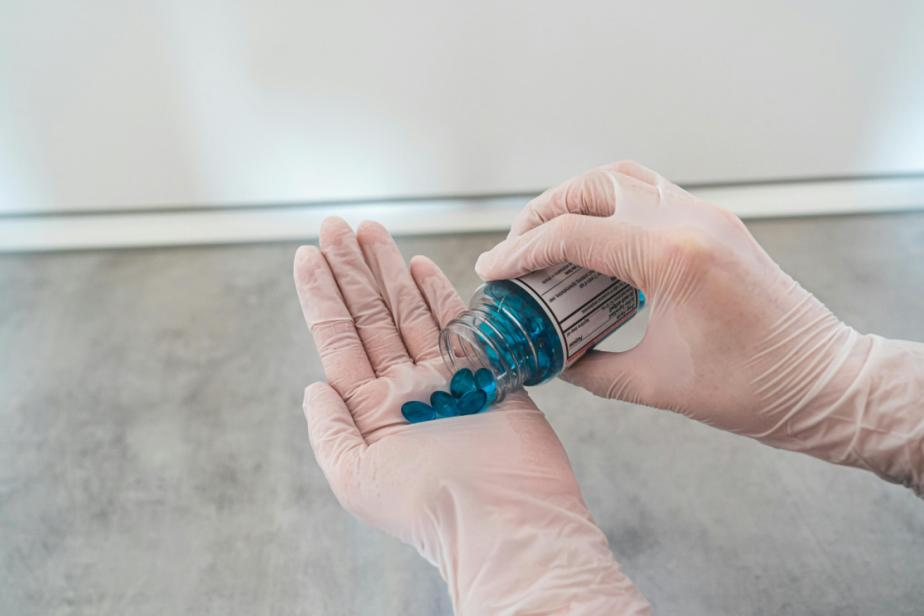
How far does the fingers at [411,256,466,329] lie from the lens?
4.34 ft

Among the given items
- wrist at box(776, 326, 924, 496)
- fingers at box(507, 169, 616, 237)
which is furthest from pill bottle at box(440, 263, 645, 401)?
wrist at box(776, 326, 924, 496)

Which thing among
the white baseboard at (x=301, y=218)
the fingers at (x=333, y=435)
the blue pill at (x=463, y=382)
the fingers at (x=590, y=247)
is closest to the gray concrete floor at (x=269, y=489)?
the white baseboard at (x=301, y=218)

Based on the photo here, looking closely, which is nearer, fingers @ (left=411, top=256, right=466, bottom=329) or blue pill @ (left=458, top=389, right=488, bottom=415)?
blue pill @ (left=458, top=389, right=488, bottom=415)

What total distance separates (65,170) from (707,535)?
201cm

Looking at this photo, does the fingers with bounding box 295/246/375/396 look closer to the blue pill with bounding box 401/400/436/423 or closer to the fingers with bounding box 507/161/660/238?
the blue pill with bounding box 401/400/436/423

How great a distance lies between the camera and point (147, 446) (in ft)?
5.36

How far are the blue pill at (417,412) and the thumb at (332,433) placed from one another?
0.08 m

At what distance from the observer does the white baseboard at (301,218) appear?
226cm

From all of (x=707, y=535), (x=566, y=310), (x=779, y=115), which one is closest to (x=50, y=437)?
(x=566, y=310)

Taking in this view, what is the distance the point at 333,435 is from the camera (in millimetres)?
1133

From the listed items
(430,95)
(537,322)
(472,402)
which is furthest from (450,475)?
(430,95)

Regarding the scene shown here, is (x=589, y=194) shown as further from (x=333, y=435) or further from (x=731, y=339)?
(x=333, y=435)

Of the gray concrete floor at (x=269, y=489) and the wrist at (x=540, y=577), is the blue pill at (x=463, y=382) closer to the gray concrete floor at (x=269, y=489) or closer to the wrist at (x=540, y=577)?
the wrist at (x=540, y=577)

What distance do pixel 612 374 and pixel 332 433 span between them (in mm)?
439
